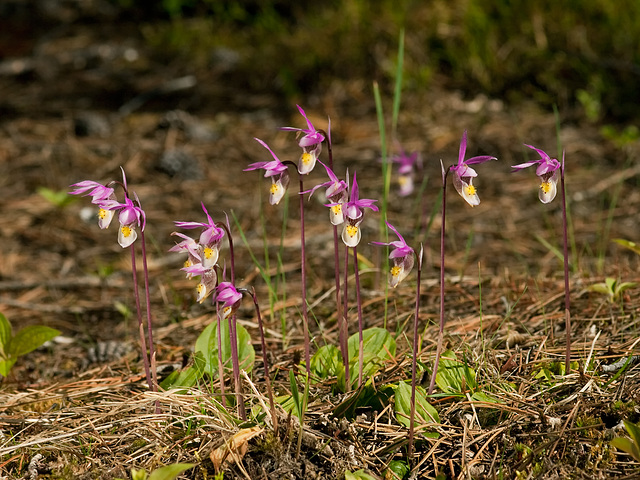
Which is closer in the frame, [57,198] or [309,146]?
[309,146]

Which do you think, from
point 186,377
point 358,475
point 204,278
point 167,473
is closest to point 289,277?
point 186,377

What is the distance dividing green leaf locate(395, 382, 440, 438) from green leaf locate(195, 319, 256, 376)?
1.72ft

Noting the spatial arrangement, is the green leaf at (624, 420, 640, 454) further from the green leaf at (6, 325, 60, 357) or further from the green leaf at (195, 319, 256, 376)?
the green leaf at (6, 325, 60, 357)

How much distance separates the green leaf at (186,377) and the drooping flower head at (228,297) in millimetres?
404

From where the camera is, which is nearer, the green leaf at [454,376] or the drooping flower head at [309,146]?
the drooping flower head at [309,146]

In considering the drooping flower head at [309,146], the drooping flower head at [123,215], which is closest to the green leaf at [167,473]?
the drooping flower head at [123,215]

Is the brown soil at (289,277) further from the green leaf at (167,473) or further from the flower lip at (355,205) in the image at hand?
the flower lip at (355,205)

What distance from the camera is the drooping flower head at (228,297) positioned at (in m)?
1.77

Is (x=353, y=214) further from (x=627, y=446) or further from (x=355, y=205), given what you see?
(x=627, y=446)

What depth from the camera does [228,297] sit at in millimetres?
1765

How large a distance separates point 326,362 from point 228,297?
538 mm

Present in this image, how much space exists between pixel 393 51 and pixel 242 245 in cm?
253

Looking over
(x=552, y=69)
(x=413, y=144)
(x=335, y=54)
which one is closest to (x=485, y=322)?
(x=413, y=144)

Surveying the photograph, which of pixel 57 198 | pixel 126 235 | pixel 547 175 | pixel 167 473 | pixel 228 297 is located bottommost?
pixel 57 198
